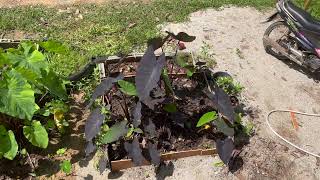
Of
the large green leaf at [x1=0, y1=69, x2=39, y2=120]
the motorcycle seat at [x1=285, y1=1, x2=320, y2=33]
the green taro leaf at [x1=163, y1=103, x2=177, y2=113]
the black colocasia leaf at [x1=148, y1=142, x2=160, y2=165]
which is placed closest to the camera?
the large green leaf at [x1=0, y1=69, x2=39, y2=120]

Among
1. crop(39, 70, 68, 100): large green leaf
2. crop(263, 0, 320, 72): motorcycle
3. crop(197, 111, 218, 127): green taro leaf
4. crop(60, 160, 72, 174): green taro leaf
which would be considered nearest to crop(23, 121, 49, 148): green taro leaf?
crop(60, 160, 72, 174): green taro leaf

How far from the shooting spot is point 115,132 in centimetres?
361

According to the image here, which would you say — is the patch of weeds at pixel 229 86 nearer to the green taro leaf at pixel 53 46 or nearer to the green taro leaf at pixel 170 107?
the green taro leaf at pixel 170 107

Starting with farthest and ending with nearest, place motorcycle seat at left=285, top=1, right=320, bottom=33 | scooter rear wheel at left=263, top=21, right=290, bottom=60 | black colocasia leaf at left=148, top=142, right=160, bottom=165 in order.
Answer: scooter rear wheel at left=263, top=21, right=290, bottom=60 → motorcycle seat at left=285, top=1, right=320, bottom=33 → black colocasia leaf at left=148, top=142, right=160, bottom=165

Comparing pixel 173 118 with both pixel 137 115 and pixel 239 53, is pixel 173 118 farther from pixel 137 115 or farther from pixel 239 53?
pixel 239 53

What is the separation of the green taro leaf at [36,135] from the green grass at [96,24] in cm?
114

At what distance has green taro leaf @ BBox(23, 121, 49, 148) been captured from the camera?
359 centimetres

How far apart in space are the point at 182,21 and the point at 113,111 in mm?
1951

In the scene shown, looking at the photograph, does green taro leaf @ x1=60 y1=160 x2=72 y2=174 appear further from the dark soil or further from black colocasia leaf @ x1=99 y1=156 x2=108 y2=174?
the dark soil

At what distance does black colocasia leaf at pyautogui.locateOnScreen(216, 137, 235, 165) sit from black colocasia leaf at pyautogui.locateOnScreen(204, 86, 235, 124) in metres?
0.19

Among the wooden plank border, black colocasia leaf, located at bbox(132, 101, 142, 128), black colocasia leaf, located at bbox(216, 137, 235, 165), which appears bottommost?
the wooden plank border

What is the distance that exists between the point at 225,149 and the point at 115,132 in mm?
1013

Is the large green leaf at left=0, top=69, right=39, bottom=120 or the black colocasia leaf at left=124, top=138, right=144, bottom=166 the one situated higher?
the large green leaf at left=0, top=69, right=39, bottom=120

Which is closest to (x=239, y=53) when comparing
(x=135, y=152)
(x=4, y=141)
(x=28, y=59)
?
(x=135, y=152)
